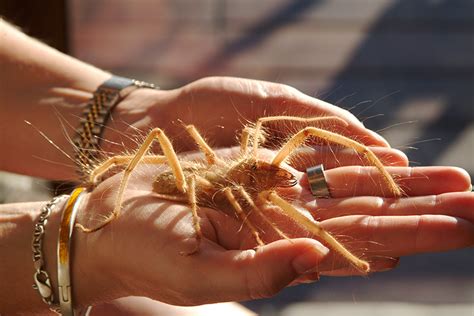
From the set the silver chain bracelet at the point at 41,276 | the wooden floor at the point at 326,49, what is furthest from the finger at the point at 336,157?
the wooden floor at the point at 326,49

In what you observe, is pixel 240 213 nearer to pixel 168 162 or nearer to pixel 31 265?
pixel 168 162

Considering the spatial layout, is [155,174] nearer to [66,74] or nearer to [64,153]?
[64,153]

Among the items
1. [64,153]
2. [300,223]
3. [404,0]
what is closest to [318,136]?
[300,223]

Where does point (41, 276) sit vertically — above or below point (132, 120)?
below

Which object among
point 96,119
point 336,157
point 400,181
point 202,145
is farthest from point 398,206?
point 96,119

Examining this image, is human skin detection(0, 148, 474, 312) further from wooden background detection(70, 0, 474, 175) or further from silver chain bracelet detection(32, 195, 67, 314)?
wooden background detection(70, 0, 474, 175)

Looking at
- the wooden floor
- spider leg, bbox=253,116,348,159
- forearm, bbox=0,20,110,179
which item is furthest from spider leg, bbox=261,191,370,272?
the wooden floor
